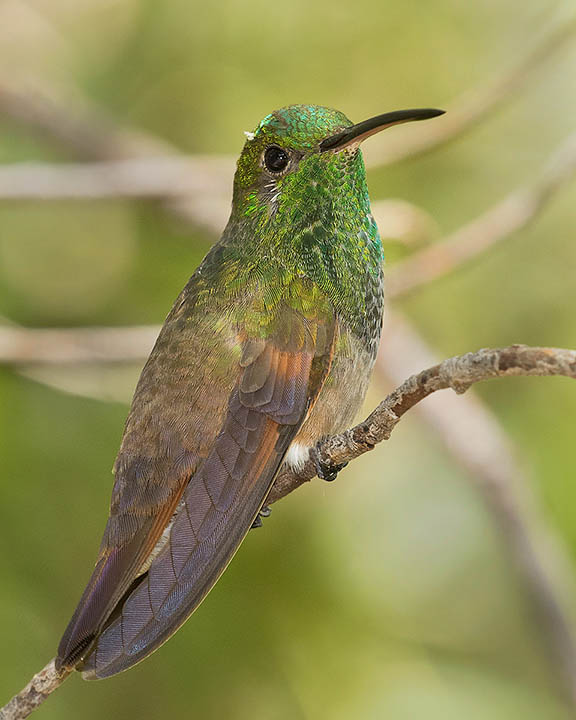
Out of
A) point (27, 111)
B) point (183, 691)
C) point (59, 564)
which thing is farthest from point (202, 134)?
point (183, 691)

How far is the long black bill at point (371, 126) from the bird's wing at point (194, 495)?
1.44 feet

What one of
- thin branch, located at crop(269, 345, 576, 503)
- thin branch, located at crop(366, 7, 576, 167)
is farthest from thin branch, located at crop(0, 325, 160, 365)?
thin branch, located at crop(269, 345, 576, 503)

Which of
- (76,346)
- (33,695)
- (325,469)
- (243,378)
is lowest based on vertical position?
(33,695)

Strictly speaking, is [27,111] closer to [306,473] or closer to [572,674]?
[306,473]

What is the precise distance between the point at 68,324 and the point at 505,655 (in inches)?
108

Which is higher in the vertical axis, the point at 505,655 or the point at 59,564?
the point at 59,564

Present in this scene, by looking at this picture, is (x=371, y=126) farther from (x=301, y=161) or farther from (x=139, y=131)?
(x=139, y=131)

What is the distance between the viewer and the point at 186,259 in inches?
204

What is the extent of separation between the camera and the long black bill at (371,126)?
2188 millimetres

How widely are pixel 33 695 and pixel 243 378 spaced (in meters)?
0.89

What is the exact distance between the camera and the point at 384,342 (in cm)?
464

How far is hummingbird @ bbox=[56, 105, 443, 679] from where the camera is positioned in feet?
7.45

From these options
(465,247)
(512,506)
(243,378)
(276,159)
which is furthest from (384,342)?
(243,378)

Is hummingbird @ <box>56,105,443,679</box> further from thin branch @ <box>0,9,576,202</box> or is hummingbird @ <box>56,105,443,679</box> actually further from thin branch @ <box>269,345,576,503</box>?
thin branch @ <box>0,9,576,202</box>
